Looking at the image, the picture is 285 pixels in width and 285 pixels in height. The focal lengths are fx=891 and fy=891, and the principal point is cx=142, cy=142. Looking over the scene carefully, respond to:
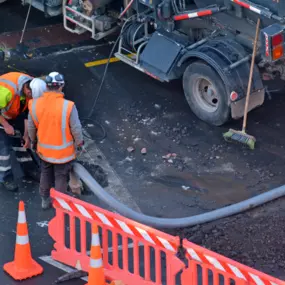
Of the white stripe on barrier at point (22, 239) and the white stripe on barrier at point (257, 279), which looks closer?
the white stripe on barrier at point (257, 279)

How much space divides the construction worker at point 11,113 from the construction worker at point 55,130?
0.44 metres

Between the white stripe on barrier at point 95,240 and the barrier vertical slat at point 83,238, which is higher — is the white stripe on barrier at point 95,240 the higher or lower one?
the higher one

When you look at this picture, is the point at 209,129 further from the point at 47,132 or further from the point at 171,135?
the point at 47,132

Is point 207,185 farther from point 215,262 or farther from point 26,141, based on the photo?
point 215,262

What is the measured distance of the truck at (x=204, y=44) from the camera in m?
11.1

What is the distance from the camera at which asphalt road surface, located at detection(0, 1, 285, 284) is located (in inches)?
380

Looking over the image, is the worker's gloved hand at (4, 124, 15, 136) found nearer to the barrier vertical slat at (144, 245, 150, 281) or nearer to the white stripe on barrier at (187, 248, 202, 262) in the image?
the barrier vertical slat at (144, 245, 150, 281)

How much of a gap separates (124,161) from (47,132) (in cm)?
204

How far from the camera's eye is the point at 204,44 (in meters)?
11.9

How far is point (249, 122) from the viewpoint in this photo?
12.2 metres

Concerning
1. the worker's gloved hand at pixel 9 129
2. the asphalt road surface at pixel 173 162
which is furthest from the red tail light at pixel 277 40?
the worker's gloved hand at pixel 9 129

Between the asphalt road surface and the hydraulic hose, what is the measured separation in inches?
5.0

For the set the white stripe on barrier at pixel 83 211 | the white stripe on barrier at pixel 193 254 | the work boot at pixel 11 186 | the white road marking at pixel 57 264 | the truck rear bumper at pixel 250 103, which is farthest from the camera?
the truck rear bumper at pixel 250 103

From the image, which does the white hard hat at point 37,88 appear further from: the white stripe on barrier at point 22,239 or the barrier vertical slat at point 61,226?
the white stripe on barrier at point 22,239
